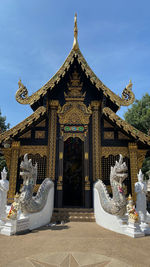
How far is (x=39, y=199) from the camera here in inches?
256

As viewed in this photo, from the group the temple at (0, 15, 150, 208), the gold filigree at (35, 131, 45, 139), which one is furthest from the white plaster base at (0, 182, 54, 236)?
the gold filigree at (35, 131, 45, 139)

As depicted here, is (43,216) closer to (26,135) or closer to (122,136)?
(26,135)

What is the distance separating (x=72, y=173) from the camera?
461 inches

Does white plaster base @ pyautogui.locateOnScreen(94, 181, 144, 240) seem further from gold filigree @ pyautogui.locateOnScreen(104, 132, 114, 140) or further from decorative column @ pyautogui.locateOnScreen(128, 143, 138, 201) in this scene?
gold filigree @ pyautogui.locateOnScreen(104, 132, 114, 140)

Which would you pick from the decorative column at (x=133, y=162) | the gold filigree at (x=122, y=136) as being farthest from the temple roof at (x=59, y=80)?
the decorative column at (x=133, y=162)

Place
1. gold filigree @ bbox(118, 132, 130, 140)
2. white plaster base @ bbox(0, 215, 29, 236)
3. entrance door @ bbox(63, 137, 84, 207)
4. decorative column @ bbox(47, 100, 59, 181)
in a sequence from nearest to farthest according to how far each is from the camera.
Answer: white plaster base @ bbox(0, 215, 29, 236)
decorative column @ bbox(47, 100, 59, 181)
gold filigree @ bbox(118, 132, 130, 140)
entrance door @ bbox(63, 137, 84, 207)

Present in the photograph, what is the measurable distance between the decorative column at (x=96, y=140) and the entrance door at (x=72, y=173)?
2.88m

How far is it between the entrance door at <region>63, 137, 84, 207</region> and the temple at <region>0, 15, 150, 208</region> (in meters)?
2.57

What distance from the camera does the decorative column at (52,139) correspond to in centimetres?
838

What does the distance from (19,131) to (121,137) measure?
5122 mm

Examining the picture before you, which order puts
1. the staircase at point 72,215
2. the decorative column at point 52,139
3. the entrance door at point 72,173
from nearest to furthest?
the staircase at point 72,215, the decorative column at point 52,139, the entrance door at point 72,173

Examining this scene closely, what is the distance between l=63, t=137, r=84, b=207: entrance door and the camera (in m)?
11.6

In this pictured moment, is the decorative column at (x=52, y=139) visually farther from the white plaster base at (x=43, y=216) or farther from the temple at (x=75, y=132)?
the white plaster base at (x=43, y=216)

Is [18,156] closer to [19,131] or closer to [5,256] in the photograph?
[19,131]
